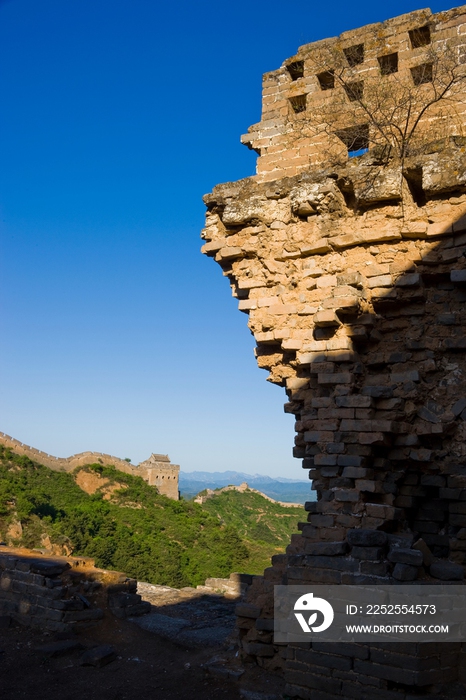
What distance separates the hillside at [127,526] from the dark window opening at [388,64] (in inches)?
843

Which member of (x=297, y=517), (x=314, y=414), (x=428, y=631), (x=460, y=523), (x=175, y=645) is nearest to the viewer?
(x=428, y=631)

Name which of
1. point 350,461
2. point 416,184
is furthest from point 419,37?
point 350,461

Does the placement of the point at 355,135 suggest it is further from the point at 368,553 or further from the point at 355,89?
the point at 368,553

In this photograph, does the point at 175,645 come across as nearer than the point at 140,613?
Yes

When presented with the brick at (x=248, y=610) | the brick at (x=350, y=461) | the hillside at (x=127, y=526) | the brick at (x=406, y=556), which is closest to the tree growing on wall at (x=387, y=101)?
the brick at (x=350, y=461)

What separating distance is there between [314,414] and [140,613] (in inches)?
169

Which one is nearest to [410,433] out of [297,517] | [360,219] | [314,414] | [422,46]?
[314,414]

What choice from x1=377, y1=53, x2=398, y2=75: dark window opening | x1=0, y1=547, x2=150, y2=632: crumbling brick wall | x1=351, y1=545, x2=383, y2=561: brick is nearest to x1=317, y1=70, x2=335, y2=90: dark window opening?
x1=377, y1=53, x2=398, y2=75: dark window opening

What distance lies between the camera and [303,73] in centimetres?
711

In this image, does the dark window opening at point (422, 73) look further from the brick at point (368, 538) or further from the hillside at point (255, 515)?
the hillside at point (255, 515)

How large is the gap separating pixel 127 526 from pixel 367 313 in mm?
30128

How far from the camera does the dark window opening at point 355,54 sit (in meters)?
6.88

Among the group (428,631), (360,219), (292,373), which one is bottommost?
(428,631)

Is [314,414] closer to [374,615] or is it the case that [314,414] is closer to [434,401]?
[434,401]
